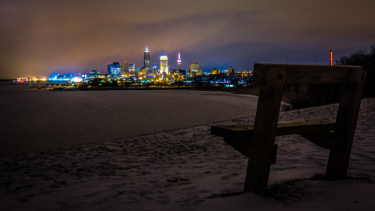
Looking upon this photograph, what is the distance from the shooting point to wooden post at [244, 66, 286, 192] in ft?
8.33

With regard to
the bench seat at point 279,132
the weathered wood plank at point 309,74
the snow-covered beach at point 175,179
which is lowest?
the snow-covered beach at point 175,179

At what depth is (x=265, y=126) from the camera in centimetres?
259

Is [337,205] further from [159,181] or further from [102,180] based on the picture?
[102,180]

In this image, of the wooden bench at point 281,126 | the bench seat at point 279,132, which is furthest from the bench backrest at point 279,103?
the bench seat at point 279,132

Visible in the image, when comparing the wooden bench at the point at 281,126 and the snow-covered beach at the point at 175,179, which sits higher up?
the wooden bench at the point at 281,126

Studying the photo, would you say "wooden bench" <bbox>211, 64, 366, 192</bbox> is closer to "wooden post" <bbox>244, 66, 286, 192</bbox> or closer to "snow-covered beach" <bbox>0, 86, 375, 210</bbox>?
"wooden post" <bbox>244, 66, 286, 192</bbox>

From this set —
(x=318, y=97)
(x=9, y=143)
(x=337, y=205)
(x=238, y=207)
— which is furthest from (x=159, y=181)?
(x=318, y=97)

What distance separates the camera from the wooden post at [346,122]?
316 centimetres

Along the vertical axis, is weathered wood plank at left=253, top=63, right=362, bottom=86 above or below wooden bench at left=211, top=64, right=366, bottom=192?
above

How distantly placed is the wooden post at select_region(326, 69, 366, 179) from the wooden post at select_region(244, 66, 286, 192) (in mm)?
1018

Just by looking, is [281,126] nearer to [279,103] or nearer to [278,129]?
[278,129]

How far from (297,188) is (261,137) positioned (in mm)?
888

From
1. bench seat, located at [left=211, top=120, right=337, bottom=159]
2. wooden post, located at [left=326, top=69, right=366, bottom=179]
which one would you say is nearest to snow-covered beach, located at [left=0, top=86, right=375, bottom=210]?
wooden post, located at [left=326, top=69, right=366, bottom=179]

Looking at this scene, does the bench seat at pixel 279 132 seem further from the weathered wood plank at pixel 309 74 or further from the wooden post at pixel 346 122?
the weathered wood plank at pixel 309 74
